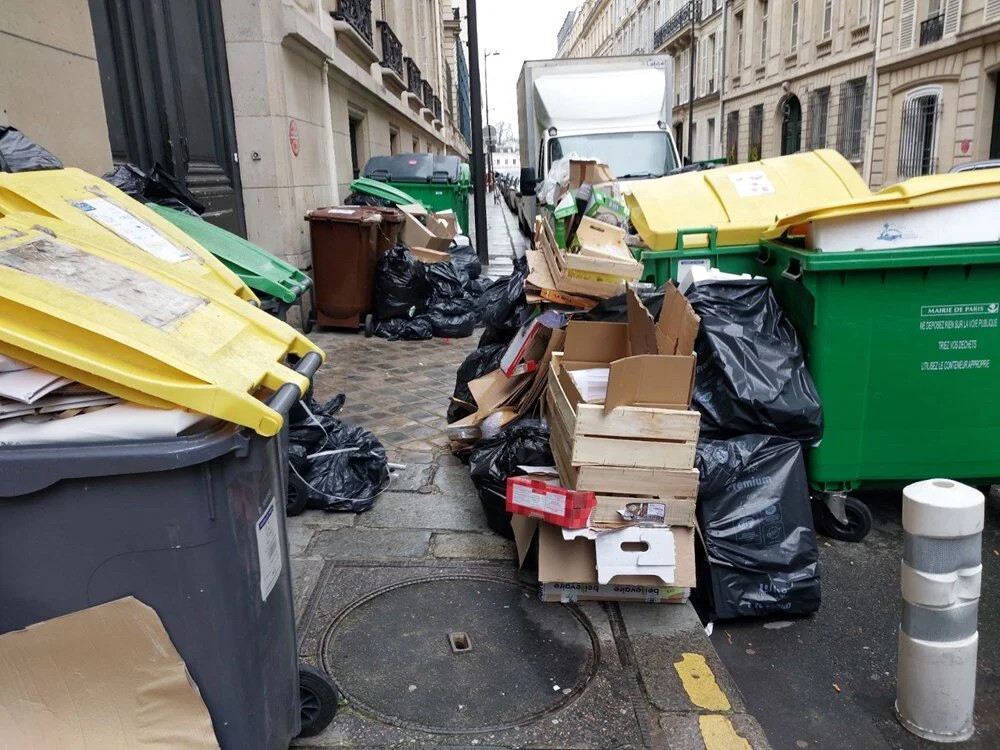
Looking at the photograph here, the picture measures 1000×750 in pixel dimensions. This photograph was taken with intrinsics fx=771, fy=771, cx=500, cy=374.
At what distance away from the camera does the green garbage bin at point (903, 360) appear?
10.9ft

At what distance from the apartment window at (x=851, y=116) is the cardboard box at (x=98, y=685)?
2549cm

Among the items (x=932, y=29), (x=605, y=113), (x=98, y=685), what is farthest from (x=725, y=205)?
(x=932, y=29)

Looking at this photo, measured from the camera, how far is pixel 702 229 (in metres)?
4.12

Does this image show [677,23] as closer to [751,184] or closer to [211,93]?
[211,93]

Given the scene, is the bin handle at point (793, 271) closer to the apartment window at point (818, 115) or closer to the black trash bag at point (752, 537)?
the black trash bag at point (752, 537)

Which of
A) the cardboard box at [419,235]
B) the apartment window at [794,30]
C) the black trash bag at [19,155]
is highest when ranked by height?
the apartment window at [794,30]

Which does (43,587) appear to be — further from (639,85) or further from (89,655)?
(639,85)

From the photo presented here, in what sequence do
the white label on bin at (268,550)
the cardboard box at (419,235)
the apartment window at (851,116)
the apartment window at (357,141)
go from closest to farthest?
the white label on bin at (268,550)
the cardboard box at (419,235)
the apartment window at (357,141)
the apartment window at (851,116)

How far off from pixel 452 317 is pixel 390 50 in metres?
9.76

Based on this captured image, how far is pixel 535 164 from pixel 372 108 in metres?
4.01

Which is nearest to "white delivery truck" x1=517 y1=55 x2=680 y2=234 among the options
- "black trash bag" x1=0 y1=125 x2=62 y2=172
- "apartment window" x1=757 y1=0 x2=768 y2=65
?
"black trash bag" x1=0 y1=125 x2=62 y2=172

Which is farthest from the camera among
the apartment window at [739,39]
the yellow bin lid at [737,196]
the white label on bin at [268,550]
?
the apartment window at [739,39]

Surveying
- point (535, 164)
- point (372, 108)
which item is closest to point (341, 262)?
point (535, 164)

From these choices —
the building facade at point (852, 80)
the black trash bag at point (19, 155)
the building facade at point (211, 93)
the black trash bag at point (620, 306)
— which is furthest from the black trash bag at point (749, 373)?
the building facade at point (852, 80)
